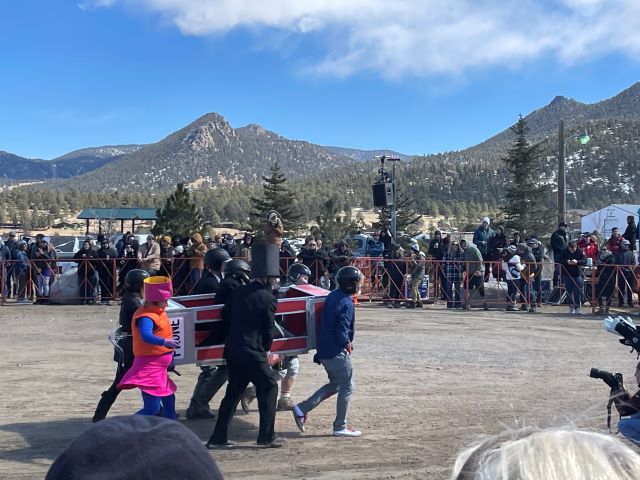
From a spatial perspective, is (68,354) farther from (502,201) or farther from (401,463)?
Result: (502,201)

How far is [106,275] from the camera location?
70.7 feet

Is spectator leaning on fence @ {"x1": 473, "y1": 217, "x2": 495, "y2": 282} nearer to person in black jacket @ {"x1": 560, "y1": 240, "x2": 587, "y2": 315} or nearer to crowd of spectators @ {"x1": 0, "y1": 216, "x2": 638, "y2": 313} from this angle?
crowd of spectators @ {"x1": 0, "y1": 216, "x2": 638, "y2": 313}

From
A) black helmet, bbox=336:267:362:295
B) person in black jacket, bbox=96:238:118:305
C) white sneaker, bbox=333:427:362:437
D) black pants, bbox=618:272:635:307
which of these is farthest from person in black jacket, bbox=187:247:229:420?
black pants, bbox=618:272:635:307

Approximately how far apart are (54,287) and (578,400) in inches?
626

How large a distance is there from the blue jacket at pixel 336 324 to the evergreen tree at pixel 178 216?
37.5m

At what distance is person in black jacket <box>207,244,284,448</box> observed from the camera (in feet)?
25.0

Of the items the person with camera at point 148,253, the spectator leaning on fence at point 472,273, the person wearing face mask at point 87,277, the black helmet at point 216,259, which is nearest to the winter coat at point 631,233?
the spectator leaning on fence at point 472,273

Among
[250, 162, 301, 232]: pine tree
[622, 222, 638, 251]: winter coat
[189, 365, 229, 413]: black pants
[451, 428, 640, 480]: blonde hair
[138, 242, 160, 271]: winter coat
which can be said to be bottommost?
[189, 365, 229, 413]: black pants

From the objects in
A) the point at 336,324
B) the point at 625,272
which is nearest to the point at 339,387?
the point at 336,324

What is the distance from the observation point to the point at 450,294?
842 inches

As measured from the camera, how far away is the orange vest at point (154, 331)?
7.36 meters

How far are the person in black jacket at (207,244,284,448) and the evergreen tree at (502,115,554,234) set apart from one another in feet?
146

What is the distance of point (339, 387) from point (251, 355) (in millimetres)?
1164

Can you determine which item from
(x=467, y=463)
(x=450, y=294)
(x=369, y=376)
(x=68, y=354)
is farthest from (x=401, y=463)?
(x=450, y=294)
